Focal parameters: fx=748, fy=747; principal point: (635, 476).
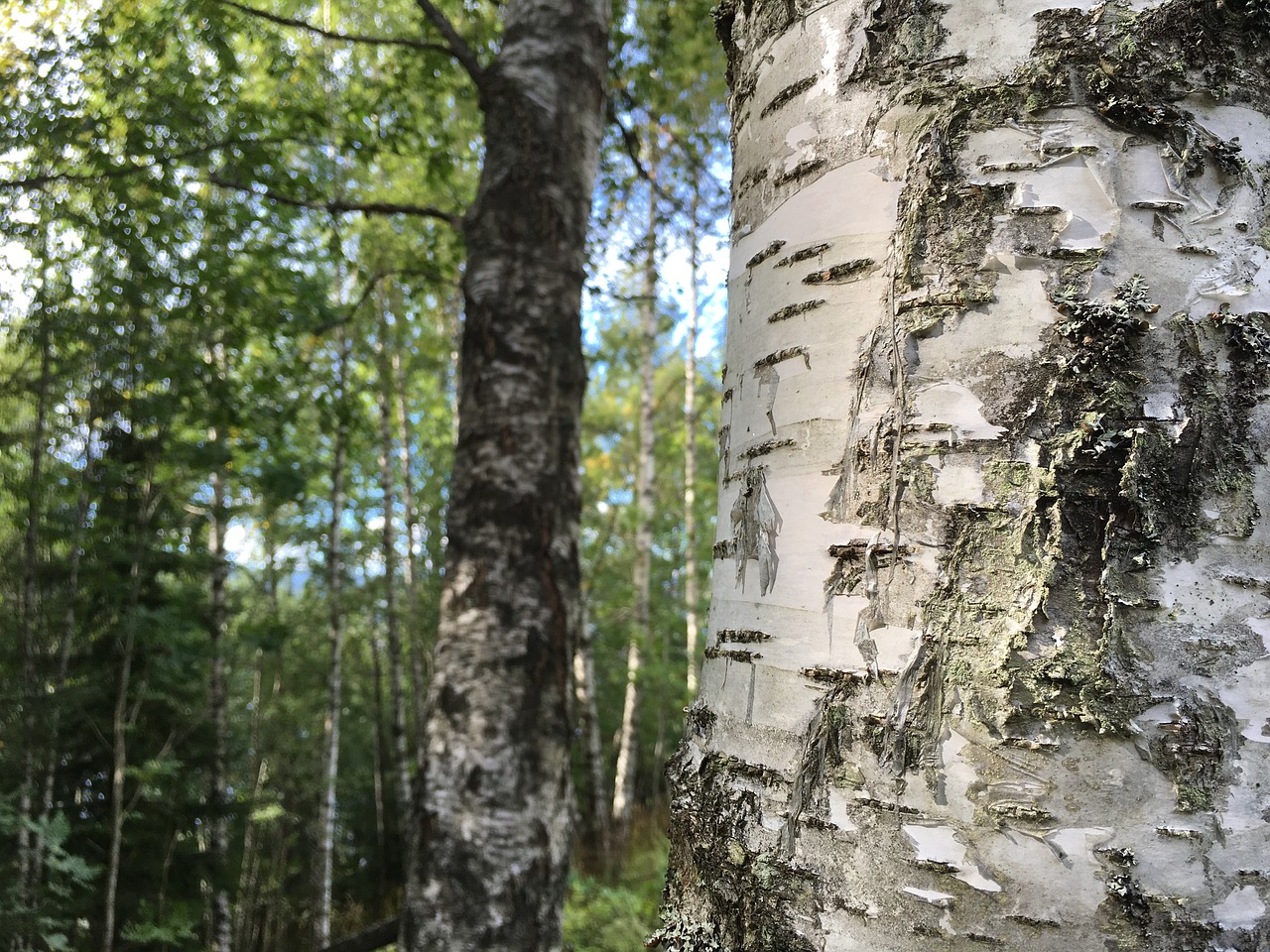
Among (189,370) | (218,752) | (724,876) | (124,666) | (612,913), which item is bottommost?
(612,913)

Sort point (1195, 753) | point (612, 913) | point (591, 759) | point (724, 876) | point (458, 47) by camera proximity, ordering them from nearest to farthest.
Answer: point (1195, 753)
point (724, 876)
point (458, 47)
point (612, 913)
point (591, 759)

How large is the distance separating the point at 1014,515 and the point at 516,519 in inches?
72.9

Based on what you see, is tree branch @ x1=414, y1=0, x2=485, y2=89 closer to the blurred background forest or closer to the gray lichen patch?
the blurred background forest

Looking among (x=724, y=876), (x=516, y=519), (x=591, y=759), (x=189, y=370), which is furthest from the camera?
(x=591, y=759)

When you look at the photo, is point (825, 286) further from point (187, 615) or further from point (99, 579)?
point (187, 615)

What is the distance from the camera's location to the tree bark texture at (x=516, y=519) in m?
2.09

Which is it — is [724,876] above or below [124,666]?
above

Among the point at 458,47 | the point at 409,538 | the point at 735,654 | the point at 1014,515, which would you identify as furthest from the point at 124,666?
the point at 409,538

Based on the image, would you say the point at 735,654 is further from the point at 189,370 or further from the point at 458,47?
the point at 189,370

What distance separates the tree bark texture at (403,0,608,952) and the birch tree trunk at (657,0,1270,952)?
156 centimetres

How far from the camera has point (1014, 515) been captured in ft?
1.90

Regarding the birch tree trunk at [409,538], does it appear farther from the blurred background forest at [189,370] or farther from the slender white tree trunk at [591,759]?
the slender white tree trunk at [591,759]

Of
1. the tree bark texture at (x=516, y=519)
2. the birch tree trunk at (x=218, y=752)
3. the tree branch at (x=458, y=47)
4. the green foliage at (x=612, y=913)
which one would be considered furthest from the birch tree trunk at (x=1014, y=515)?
the birch tree trunk at (x=218, y=752)

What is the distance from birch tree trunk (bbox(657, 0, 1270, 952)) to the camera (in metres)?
0.54
